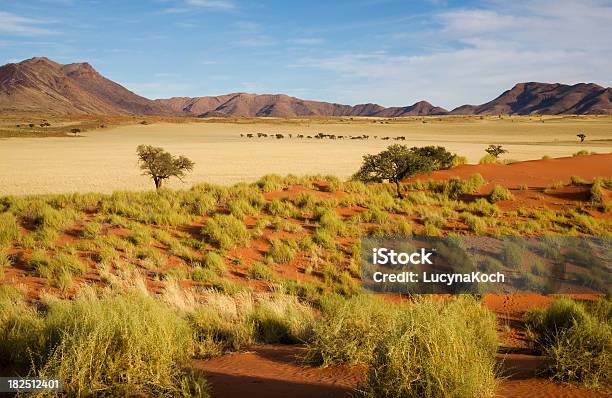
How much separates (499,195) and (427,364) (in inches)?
659

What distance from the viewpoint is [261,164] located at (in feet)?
162

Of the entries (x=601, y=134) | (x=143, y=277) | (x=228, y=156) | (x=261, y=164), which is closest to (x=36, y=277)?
(x=143, y=277)

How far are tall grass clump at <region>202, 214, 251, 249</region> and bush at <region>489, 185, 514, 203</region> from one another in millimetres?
10442

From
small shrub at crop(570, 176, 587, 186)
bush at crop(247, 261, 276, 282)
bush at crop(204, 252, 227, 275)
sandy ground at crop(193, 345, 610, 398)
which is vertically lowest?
bush at crop(247, 261, 276, 282)

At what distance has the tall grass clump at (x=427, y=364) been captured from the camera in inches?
176

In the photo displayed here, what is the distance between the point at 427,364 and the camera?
178 inches

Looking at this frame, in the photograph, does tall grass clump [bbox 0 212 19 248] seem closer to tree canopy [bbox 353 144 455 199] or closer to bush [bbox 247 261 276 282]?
bush [bbox 247 261 276 282]

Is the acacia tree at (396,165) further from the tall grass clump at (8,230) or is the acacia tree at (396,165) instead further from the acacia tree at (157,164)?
the tall grass clump at (8,230)

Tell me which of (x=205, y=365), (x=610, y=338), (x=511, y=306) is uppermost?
(x=610, y=338)

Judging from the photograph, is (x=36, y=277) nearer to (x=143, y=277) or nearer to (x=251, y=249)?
(x=143, y=277)

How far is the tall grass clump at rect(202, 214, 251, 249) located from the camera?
14281mm

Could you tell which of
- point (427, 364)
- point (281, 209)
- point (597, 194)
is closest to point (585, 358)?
point (427, 364)

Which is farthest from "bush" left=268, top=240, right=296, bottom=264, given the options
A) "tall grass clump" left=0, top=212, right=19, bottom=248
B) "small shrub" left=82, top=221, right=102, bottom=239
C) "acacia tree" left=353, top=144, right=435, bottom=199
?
"acacia tree" left=353, top=144, right=435, bottom=199

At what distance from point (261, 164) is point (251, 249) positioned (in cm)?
3549
